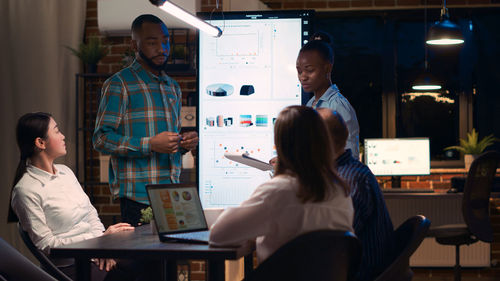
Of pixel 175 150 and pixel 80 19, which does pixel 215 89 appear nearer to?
pixel 175 150

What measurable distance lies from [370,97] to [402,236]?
463 centimetres

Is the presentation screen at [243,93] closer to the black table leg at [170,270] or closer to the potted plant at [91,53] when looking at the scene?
the black table leg at [170,270]

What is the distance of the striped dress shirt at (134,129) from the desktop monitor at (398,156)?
325 centimetres

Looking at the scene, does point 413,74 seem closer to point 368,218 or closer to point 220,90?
point 220,90

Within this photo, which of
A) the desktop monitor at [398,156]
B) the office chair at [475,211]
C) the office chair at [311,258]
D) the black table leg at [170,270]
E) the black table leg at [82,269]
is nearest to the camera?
the office chair at [311,258]

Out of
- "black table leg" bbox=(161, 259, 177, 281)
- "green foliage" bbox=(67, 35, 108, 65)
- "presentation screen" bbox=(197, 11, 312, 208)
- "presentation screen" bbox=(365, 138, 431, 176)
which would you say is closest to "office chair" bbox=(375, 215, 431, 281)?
"black table leg" bbox=(161, 259, 177, 281)

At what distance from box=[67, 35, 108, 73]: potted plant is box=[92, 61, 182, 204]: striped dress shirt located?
2.29 m

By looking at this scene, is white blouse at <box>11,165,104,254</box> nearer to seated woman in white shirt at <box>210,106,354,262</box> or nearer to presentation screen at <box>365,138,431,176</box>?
seated woman in white shirt at <box>210,106,354,262</box>

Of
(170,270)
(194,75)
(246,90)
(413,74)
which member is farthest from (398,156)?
(170,270)

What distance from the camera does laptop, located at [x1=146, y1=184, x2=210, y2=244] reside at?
84.1 inches

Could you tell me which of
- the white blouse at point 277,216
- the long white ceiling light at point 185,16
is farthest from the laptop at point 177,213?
the long white ceiling light at point 185,16

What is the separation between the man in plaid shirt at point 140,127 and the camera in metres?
3.00

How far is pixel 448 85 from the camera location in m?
6.79

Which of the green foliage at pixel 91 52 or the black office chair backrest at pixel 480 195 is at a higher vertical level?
the green foliage at pixel 91 52
